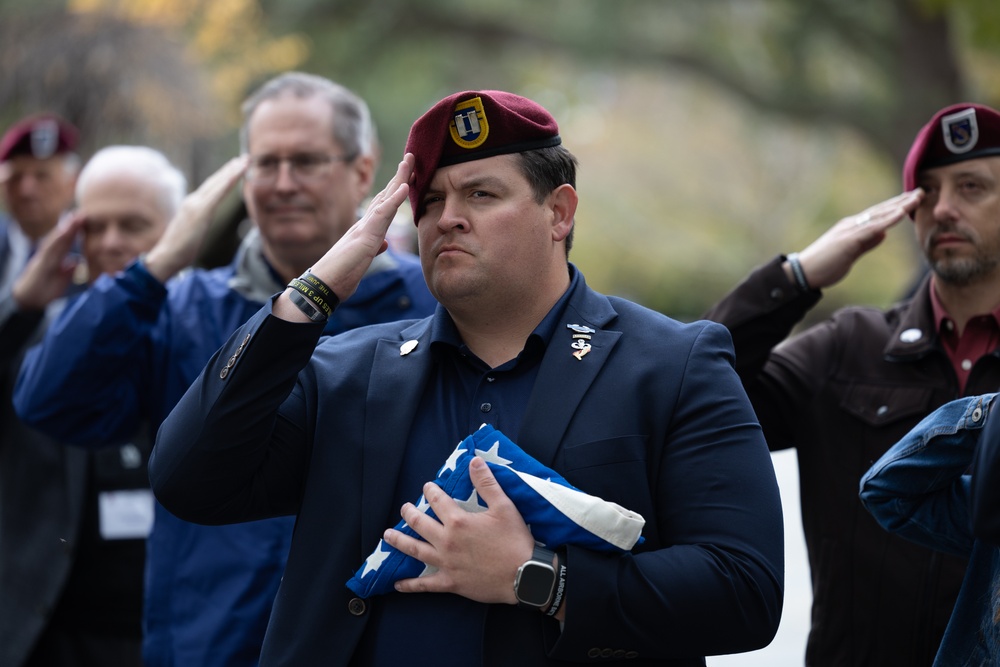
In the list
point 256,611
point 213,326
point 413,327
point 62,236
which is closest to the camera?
point 413,327

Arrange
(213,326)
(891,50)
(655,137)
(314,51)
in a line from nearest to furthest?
1. (213,326)
2. (891,50)
3. (314,51)
4. (655,137)

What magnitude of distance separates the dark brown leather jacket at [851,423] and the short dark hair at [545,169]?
106 cm

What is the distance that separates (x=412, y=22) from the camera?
55.7 feet

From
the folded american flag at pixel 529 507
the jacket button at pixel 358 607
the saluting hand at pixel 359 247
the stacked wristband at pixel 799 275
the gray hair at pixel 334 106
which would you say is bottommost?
the jacket button at pixel 358 607

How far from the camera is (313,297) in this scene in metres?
2.72

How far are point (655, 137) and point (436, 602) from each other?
29351 millimetres

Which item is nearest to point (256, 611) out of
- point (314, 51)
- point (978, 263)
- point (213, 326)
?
point (213, 326)

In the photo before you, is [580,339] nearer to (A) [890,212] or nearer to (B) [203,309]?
(A) [890,212]

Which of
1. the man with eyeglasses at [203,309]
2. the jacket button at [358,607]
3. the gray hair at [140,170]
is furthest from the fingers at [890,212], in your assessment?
the gray hair at [140,170]

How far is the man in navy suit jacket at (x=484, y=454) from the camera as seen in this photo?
2.49 meters

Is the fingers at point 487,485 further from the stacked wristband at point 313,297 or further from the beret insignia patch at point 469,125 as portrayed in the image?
the beret insignia patch at point 469,125

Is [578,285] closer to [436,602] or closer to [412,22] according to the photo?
[436,602]

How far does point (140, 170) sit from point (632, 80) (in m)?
26.6

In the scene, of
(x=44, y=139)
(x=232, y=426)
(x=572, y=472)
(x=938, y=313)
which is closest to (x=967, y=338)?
(x=938, y=313)
